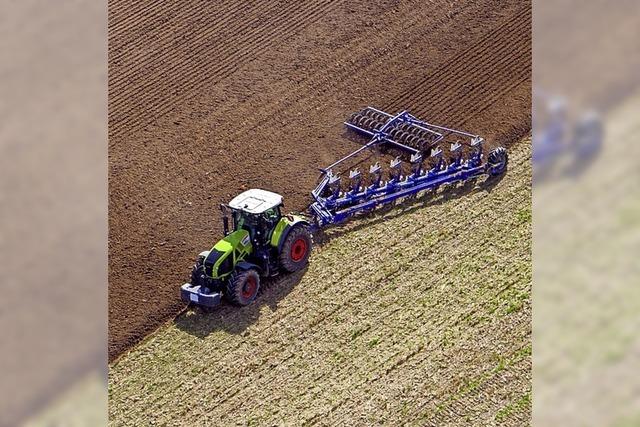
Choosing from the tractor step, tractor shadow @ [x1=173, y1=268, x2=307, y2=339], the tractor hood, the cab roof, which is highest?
the cab roof

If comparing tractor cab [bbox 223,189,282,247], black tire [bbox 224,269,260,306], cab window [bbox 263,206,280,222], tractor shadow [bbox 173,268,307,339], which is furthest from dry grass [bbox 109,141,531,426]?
cab window [bbox 263,206,280,222]

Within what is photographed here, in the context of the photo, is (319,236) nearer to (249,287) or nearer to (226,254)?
(249,287)

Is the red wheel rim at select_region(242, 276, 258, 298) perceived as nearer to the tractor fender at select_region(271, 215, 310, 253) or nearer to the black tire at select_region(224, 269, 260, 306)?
the black tire at select_region(224, 269, 260, 306)

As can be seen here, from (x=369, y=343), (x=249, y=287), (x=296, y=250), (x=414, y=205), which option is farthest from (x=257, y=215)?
(x=414, y=205)

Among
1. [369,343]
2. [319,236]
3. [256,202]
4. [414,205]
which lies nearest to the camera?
[369,343]

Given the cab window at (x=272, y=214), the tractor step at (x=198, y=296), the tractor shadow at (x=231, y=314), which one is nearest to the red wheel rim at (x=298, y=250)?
the tractor shadow at (x=231, y=314)
